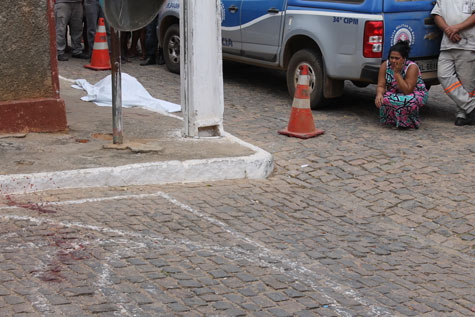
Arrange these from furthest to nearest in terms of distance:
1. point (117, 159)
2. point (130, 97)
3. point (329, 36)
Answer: point (130, 97), point (329, 36), point (117, 159)

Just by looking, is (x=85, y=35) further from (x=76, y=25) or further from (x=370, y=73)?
(x=370, y=73)

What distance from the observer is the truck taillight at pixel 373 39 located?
8820mm

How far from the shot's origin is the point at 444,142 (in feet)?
27.7

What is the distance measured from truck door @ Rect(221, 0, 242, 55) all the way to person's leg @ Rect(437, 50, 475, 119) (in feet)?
10.1

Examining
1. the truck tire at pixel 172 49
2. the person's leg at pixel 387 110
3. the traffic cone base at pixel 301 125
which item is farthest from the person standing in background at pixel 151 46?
the person's leg at pixel 387 110

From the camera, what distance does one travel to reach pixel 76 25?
1295cm

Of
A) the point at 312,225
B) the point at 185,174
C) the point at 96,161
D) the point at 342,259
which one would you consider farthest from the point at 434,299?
the point at 96,161

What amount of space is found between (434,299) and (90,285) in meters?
2.21

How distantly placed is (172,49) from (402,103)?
465 cm

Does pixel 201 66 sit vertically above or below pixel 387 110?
above

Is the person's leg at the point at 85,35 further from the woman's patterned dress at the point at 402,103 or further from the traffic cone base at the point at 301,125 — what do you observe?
the woman's patterned dress at the point at 402,103

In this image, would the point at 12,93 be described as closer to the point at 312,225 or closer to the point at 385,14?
the point at 312,225

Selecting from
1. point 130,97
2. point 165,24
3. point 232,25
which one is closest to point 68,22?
point 165,24

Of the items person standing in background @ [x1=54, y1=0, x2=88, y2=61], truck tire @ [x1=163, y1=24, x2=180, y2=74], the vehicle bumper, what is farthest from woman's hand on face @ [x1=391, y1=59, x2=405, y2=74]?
person standing in background @ [x1=54, y1=0, x2=88, y2=61]
